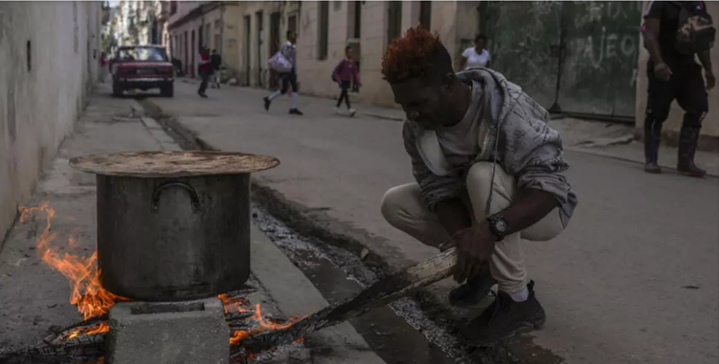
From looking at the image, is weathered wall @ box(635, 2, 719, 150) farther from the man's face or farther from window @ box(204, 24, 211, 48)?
window @ box(204, 24, 211, 48)

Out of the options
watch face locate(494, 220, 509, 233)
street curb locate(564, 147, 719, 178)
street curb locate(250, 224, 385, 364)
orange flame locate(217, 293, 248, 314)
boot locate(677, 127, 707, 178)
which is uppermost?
watch face locate(494, 220, 509, 233)

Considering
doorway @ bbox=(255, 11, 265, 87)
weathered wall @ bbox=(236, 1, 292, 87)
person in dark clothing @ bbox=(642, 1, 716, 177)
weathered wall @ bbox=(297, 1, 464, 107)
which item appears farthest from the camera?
doorway @ bbox=(255, 11, 265, 87)

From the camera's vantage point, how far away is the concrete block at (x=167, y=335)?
88.4 inches

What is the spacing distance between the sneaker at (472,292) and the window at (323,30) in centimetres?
→ 2037

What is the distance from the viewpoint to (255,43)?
104 ft

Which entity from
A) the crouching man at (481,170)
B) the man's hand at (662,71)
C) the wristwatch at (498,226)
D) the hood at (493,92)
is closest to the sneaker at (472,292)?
the crouching man at (481,170)

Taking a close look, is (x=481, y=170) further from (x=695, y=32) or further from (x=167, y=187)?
(x=695, y=32)

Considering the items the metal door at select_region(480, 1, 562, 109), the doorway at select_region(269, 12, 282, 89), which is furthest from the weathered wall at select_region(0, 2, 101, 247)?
the doorway at select_region(269, 12, 282, 89)

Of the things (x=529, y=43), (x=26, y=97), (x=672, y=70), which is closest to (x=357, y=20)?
(x=529, y=43)

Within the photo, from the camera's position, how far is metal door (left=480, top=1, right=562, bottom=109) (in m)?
12.1

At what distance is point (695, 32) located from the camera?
6.15 m

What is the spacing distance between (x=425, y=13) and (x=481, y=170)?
47.9 feet

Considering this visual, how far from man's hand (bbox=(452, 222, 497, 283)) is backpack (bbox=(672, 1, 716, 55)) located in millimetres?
4674

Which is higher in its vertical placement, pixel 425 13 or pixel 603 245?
pixel 425 13
